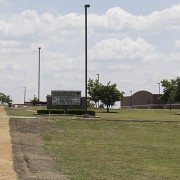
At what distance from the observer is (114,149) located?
1788 centimetres

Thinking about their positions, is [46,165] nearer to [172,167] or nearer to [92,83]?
[172,167]

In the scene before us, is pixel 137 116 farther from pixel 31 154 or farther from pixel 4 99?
pixel 4 99

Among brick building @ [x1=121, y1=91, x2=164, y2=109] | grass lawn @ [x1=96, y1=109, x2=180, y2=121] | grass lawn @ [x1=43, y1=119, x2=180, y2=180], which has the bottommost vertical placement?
grass lawn @ [x1=43, y1=119, x2=180, y2=180]

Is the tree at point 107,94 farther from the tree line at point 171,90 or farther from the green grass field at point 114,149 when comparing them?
the green grass field at point 114,149

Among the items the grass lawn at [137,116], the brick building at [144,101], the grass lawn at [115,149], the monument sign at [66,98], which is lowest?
the grass lawn at [115,149]

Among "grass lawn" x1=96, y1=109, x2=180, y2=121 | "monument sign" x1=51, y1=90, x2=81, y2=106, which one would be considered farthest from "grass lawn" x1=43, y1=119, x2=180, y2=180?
"monument sign" x1=51, y1=90, x2=81, y2=106

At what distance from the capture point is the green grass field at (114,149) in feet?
39.9

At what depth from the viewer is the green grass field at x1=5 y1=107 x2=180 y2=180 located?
12148mm

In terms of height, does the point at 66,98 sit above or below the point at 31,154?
above

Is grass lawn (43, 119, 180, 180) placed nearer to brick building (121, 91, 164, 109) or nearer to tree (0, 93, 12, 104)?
brick building (121, 91, 164, 109)

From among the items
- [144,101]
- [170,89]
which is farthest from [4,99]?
[170,89]

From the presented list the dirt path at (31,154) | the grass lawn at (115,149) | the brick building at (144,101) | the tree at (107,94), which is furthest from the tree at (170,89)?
the dirt path at (31,154)

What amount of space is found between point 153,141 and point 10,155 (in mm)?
9217

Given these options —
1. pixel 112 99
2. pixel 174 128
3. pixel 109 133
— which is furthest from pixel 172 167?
pixel 112 99
